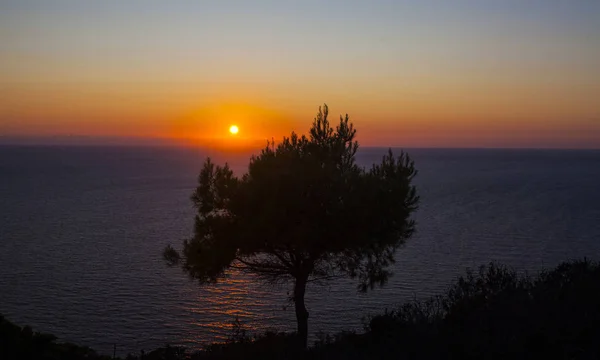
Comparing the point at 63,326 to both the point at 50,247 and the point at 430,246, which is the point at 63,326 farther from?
the point at 430,246

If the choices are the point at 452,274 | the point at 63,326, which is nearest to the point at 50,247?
the point at 63,326

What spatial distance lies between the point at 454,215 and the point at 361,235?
5220 cm

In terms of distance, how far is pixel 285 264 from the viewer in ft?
57.4

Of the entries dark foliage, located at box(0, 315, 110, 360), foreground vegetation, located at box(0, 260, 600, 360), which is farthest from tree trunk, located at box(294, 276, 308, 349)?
dark foliage, located at box(0, 315, 110, 360)

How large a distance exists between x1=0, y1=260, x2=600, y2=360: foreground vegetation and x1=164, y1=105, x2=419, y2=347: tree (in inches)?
142

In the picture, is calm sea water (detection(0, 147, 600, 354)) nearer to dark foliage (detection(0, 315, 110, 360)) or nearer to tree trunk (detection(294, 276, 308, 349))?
tree trunk (detection(294, 276, 308, 349))

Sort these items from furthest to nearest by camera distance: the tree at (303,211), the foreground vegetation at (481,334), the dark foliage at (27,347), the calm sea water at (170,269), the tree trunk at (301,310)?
the calm sea water at (170,269) → the tree trunk at (301,310) → the tree at (303,211) → the dark foliage at (27,347) → the foreground vegetation at (481,334)

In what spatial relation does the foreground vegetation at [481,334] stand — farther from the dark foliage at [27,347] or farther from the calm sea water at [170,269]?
the calm sea water at [170,269]

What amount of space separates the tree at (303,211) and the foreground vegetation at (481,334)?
3.60 m

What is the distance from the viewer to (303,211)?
16156 mm

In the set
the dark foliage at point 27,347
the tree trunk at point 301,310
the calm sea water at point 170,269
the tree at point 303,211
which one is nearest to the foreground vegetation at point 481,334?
the dark foliage at point 27,347

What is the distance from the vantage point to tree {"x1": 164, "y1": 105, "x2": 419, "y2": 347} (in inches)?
631

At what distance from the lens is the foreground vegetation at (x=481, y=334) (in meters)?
8.37

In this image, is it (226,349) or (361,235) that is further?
(361,235)
